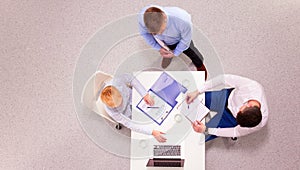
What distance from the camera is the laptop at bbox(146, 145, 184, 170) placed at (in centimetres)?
201

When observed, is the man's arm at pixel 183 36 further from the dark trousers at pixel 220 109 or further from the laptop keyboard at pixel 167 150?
the laptop keyboard at pixel 167 150

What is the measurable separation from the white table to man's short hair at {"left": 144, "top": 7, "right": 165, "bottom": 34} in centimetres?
25

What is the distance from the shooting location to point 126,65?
7.90ft

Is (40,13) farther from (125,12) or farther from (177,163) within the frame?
(177,163)

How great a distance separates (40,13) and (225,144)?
53.9 inches

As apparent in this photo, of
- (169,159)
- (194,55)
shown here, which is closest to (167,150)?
(169,159)

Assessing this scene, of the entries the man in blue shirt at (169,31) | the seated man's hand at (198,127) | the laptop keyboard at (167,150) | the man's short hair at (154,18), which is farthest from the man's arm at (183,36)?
the laptop keyboard at (167,150)

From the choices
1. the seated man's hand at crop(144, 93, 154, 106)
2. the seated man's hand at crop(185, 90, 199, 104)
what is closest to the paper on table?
the seated man's hand at crop(185, 90, 199, 104)

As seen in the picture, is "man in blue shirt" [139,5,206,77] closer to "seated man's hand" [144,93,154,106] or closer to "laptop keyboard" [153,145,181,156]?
"seated man's hand" [144,93,154,106]

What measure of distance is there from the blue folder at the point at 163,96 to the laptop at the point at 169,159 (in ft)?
0.48

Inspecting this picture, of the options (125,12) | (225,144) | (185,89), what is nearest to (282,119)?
(225,144)

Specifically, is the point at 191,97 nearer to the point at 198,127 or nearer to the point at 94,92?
the point at 198,127

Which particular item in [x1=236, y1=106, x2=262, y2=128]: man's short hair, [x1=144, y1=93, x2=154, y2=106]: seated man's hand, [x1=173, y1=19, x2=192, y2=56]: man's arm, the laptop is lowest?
the laptop

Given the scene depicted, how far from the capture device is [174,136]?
2037mm
